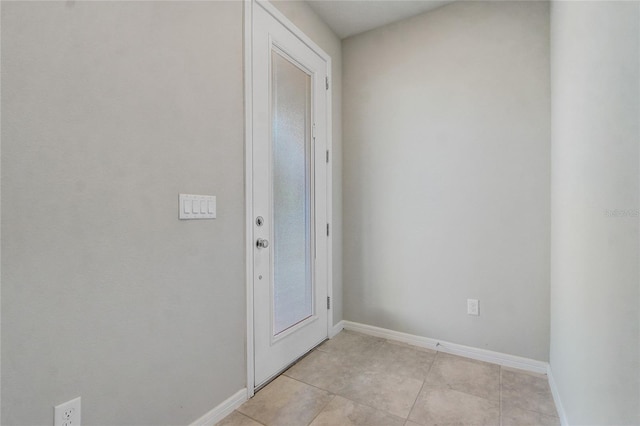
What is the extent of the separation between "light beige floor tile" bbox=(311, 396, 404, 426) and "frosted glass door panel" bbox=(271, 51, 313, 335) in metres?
0.59

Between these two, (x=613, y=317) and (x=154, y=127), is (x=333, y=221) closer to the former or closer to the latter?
(x=154, y=127)

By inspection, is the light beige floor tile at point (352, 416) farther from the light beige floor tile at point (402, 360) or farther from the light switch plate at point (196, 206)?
the light switch plate at point (196, 206)

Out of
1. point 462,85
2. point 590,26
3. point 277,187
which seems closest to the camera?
point 590,26

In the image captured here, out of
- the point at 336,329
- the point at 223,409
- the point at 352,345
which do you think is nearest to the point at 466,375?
the point at 352,345

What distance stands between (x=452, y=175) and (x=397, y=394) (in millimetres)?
1572

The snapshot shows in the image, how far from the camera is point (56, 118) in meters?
1.04

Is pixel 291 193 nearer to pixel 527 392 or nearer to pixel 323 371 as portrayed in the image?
pixel 323 371

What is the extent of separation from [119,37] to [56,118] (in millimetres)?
423

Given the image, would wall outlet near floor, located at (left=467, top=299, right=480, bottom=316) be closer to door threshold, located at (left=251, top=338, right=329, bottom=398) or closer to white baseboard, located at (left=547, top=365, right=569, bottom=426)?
white baseboard, located at (left=547, top=365, right=569, bottom=426)

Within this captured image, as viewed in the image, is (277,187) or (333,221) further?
(333,221)

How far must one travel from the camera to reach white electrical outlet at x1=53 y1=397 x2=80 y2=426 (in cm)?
104

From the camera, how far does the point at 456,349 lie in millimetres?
2316

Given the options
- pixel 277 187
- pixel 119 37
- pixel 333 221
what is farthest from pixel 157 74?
pixel 333 221

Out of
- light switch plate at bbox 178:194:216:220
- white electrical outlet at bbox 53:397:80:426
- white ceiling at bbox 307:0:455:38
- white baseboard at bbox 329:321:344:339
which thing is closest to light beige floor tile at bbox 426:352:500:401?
white baseboard at bbox 329:321:344:339
